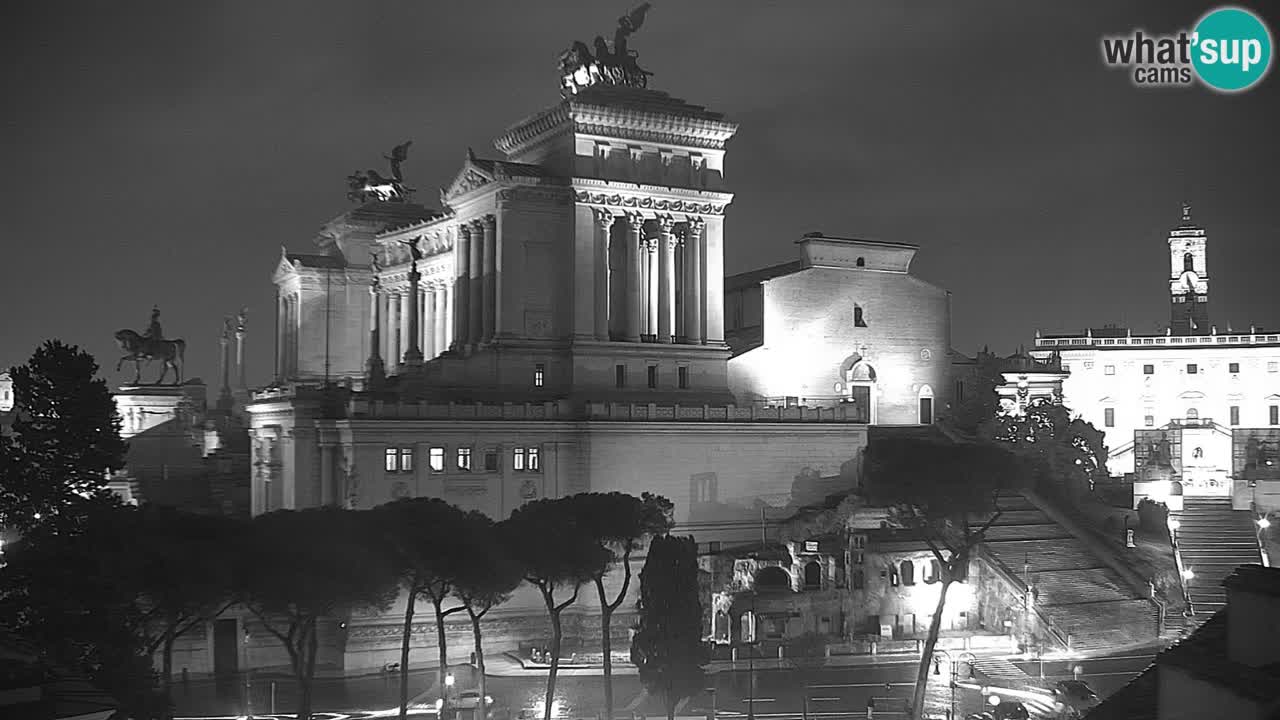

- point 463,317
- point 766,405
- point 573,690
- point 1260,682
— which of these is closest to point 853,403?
point 766,405

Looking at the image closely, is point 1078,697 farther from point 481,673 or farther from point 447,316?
point 447,316

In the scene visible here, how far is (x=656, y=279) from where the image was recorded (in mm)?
81375

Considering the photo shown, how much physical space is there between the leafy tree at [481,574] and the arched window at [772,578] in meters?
18.0

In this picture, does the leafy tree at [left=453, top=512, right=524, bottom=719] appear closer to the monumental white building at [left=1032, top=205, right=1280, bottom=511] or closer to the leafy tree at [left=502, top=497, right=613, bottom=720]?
the leafy tree at [left=502, top=497, right=613, bottom=720]

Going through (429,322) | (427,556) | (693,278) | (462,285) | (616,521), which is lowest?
(427,556)

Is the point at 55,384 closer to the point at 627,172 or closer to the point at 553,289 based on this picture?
the point at 553,289

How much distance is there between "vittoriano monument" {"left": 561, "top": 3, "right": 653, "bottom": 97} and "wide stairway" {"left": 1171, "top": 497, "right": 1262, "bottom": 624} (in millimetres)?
44618

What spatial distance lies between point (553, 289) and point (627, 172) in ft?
27.7

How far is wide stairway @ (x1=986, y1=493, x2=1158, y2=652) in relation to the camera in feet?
220

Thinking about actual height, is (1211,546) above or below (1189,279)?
below

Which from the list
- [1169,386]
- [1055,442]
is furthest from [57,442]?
[1169,386]

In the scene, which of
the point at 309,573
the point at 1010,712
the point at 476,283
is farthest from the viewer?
the point at 476,283

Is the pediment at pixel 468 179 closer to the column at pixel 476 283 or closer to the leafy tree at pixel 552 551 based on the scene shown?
the column at pixel 476 283

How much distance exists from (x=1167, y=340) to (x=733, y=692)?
79656mm
